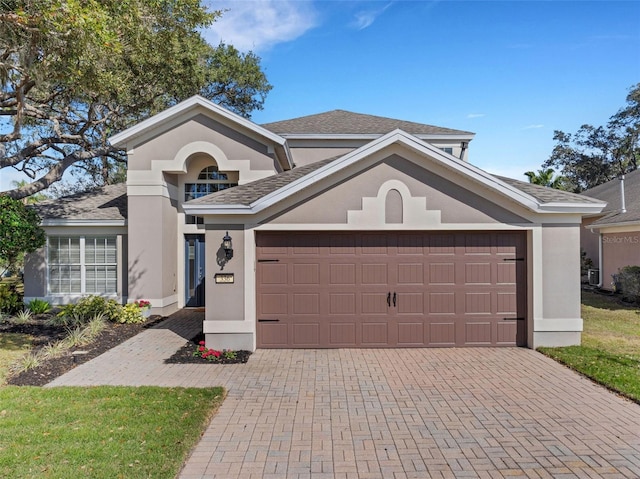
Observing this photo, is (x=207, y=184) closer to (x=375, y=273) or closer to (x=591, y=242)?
(x=375, y=273)

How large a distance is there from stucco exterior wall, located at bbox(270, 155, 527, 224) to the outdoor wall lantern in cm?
102

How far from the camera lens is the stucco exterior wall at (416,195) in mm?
8477

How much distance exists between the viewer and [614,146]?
1396 inches

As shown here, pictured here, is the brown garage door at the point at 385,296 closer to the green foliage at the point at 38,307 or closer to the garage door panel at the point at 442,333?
the garage door panel at the point at 442,333

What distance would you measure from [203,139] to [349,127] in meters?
6.19

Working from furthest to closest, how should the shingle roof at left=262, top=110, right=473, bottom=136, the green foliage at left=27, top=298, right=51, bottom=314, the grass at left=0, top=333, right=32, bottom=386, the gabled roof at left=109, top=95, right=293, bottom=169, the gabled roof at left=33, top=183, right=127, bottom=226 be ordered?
1. the shingle roof at left=262, top=110, right=473, bottom=136
2. the gabled roof at left=33, top=183, right=127, bottom=226
3. the green foliage at left=27, top=298, right=51, bottom=314
4. the gabled roof at left=109, top=95, right=293, bottom=169
5. the grass at left=0, top=333, right=32, bottom=386


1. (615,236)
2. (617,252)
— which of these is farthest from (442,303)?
→ (615,236)

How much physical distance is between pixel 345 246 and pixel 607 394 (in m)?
5.31

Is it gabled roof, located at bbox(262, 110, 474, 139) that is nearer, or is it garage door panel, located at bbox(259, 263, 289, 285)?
garage door panel, located at bbox(259, 263, 289, 285)

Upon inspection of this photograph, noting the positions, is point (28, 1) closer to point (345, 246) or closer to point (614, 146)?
point (345, 246)

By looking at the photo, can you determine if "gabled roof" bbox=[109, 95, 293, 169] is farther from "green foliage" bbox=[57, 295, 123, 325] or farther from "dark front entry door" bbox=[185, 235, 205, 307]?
"green foliage" bbox=[57, 295, 123, 325]

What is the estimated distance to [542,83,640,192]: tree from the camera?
3391 centimetres

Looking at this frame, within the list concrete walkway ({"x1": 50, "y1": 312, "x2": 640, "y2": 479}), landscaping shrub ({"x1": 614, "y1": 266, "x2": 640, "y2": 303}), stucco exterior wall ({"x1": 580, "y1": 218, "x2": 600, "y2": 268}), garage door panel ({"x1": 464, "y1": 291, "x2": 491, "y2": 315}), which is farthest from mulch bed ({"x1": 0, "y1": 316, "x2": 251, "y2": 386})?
stucco exterior wall ({"x1": 580, "y1": 218, "x2": 600, "y2": 268})

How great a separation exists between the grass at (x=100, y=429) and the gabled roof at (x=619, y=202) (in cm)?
1753
